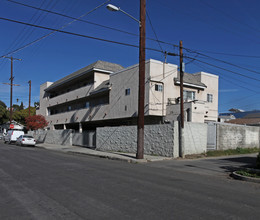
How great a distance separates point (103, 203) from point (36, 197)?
1.75 metres

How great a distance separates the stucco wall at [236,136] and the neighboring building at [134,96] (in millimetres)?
3025

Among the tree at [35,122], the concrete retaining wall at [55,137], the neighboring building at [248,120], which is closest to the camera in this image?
the concrete retaining wall at [55,137]

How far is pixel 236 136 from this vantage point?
22.9 meters

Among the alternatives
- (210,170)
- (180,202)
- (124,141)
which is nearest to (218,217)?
(180,202)

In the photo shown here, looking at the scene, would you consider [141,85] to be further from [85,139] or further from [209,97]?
[209,97]

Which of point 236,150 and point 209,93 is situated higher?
point 209,93

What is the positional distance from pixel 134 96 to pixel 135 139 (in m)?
6.37

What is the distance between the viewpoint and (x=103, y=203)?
20.2 ft

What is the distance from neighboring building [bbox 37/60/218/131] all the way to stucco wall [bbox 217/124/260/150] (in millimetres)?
3025

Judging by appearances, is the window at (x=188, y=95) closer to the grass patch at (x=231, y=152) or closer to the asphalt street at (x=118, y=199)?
the grass patch at (x=231, y=152)

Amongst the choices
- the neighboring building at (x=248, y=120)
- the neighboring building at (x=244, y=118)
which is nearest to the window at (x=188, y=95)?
the neighboring building at (x=244, y=118)

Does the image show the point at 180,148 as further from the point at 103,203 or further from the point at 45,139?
the point at 45,139

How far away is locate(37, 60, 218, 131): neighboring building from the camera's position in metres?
25.0

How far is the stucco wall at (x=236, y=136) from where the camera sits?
2139 cm
